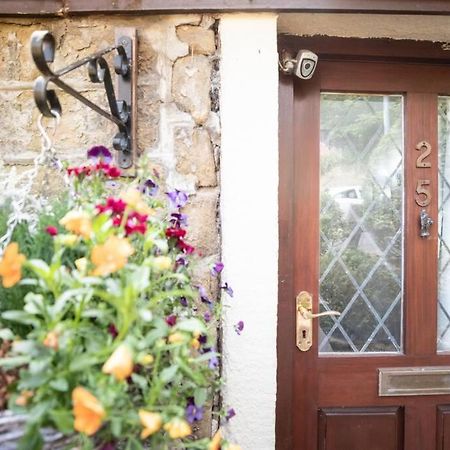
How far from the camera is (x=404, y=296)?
1865 mm

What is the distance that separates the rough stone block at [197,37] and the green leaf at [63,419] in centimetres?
124

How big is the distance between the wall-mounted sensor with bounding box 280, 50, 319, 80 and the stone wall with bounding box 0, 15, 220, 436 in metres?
0.26

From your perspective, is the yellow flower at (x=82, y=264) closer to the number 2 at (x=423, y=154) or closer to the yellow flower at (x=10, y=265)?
the yellow flower at (x=10, y=265)

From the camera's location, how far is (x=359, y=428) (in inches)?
72.2

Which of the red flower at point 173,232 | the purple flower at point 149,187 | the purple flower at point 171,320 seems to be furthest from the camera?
the purple flower at point 149,187

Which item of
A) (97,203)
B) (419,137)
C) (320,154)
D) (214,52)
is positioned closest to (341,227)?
(320,154)

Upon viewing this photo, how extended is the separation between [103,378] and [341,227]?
127 centimetres

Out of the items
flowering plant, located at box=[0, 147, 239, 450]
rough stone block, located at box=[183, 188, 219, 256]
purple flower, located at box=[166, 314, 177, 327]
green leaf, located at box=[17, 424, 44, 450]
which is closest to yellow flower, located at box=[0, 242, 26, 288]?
flowering plant, located at box=[0, 147, 239, 450]

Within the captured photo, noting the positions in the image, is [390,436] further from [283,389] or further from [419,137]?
[419,137]

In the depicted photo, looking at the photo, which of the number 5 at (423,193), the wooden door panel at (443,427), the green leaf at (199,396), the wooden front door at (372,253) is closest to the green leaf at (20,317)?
the green leaf at (199,396)

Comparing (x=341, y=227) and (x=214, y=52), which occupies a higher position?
(x=214, y=52)

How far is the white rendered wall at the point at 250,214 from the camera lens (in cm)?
164

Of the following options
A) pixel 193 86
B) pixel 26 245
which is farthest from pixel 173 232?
pixel 193 86

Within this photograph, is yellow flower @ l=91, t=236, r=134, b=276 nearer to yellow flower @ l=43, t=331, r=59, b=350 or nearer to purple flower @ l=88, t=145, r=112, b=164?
yellow flower @ l=43, t=331, r=59, b=350
